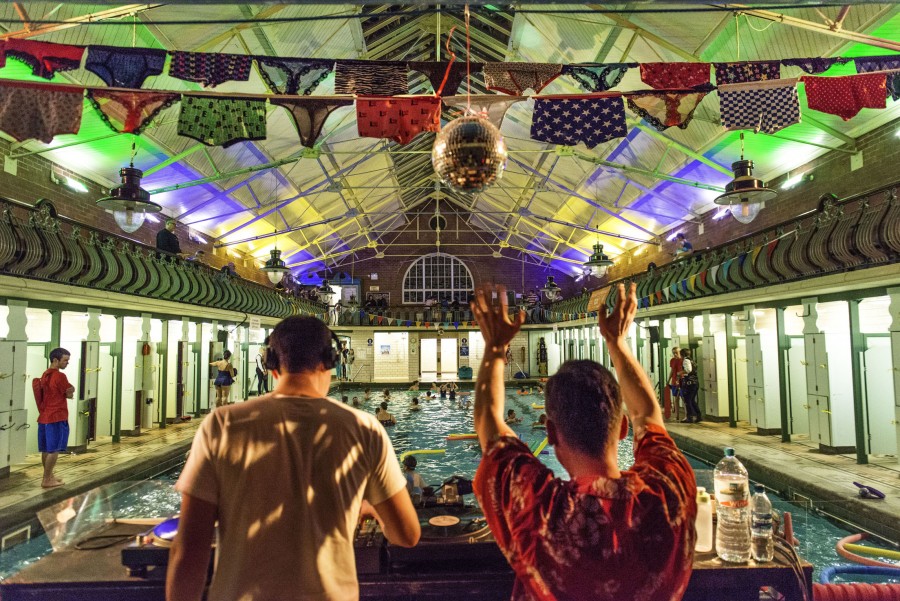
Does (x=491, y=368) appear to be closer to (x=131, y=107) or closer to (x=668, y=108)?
(x=131, y=107)

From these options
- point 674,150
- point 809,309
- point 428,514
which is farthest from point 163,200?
point 809,309

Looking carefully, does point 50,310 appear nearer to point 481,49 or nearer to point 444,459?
point 444,459

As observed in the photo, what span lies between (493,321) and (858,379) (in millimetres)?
9158

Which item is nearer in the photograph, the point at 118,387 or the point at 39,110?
the point at 39,110

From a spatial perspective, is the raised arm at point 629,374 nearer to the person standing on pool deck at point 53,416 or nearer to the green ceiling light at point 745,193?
the green ceiling light at point 745,193

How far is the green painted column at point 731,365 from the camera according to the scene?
11555 millimetres

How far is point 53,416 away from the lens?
6891 mm

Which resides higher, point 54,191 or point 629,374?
point 54,191

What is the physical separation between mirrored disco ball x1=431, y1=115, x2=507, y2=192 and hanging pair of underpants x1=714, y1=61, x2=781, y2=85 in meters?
3.14

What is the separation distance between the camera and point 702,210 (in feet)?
45.4

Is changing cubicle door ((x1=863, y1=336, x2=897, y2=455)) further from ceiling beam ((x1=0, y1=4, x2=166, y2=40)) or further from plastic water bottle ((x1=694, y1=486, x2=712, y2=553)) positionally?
ceiling beam ((x1=0, y1=4, x2=166, y2=40))

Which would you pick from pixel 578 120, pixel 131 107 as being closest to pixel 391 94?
pixel 578 120

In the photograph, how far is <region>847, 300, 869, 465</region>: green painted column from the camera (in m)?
7.86

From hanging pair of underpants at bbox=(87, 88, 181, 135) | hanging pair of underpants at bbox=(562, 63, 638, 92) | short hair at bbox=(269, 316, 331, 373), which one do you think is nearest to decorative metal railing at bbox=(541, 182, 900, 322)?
hanging pair of underpants at bbox=(562, 63, 638, 92)
